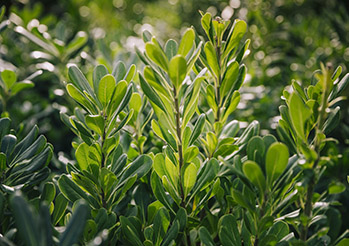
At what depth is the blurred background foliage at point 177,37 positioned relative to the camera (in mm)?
1522

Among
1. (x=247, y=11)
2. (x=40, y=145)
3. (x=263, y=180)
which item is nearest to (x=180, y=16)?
(x=247, y=11)

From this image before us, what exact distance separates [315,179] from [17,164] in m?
0.66

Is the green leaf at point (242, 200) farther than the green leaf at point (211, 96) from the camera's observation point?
No

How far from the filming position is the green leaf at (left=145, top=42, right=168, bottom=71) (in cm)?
72

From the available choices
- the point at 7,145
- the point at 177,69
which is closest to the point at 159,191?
the point at 177,69

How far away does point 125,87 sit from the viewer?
A: 0.79 m

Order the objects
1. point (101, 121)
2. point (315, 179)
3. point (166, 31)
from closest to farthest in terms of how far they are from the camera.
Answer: point (315, 179)
point (101, 121)
point (166, 31)

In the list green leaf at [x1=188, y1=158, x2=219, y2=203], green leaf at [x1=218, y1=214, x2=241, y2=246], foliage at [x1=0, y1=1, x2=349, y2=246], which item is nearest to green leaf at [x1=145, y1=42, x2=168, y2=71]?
foliage at [x1=0, y1=1, x2=349, y2=246]

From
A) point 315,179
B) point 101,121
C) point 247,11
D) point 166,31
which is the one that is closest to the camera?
point 315,179

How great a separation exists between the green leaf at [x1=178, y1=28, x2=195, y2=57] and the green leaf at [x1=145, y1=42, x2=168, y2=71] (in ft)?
0.16

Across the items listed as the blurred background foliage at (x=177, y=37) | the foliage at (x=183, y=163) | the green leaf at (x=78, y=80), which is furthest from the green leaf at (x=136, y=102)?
the blurred background foliage at (x=177, y=37)

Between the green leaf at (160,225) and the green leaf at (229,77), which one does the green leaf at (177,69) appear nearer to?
the green leaf at (229,77)

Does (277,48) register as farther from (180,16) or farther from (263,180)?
(263,180)

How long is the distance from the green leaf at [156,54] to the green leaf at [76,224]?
12.5 inches
